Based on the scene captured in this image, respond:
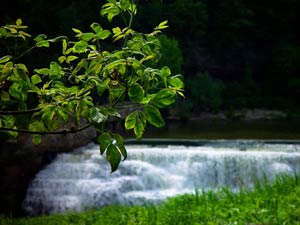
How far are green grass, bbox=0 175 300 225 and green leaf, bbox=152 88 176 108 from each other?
6.84ft

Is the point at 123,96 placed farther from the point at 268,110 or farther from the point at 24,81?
the point at 268,110

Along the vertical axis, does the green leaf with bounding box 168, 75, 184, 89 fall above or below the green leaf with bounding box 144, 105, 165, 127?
above

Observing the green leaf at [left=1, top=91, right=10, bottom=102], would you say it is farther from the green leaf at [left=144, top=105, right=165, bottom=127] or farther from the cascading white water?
the cascading white water

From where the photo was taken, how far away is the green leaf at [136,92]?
123 centimetres

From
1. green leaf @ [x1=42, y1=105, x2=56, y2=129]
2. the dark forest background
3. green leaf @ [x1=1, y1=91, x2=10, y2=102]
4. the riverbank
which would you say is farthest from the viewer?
the dark forest background

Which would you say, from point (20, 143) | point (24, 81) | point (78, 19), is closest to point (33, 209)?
point (20, 143)

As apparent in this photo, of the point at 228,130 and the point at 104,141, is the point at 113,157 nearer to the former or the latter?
the point at 104,141

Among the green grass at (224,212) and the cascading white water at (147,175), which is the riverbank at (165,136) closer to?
the cascading white water at (147,175)

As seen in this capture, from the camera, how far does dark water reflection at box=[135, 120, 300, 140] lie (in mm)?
13766

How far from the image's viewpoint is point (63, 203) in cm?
895

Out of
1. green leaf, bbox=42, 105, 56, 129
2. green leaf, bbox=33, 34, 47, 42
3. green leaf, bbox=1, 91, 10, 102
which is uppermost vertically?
green leaf, bbox=33, 34, 47, 42

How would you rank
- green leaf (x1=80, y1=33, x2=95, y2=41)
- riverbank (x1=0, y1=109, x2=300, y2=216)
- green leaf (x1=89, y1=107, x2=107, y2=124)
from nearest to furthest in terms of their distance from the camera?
green leaf (x1=89, y1=107, x2=107, y2=124), green leaf (x1=80, y1=33, x2=95, y2=41), riverbank (x1=0, y1=109, x2=300, y2=216)

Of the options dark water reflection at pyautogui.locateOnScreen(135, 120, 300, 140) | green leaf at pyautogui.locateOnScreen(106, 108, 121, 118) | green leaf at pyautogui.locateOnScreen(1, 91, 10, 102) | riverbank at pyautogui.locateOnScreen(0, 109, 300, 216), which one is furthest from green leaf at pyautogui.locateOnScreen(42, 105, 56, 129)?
dark water reflection at pyautogui.locateOnScreen(135, 120, 300, 140)

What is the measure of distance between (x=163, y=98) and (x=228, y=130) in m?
14.0
